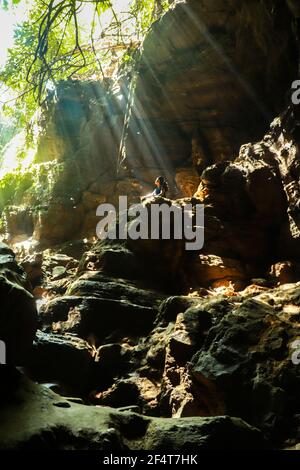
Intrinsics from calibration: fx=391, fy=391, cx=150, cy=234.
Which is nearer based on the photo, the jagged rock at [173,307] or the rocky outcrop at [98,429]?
the rocky outcrop at [98,429]

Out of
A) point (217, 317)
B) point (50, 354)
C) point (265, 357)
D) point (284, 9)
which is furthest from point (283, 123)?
point (50, 354)

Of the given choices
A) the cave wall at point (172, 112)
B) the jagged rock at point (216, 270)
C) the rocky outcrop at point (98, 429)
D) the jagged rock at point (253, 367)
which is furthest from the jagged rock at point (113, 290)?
the cave wall at point (172, 112)

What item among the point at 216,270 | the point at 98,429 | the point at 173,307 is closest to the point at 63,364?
the point at 173,307

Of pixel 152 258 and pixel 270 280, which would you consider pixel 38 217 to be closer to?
pixel 152 258

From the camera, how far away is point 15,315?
5.38 metres

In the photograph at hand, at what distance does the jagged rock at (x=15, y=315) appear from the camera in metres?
5.14

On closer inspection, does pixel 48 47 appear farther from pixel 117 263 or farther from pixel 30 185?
pixel 30 185

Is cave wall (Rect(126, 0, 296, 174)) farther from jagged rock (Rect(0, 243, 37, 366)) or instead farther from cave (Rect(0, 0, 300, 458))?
jagged rock (Rect(0, 243, 37, 366))

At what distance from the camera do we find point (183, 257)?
38.0 ft

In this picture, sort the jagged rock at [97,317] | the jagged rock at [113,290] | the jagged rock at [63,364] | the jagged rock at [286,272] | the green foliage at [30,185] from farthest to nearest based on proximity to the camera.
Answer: the green foliage at [30,185] < the jagged rock at [286,272] < the jagged rock at [113,290] < the jagged rock at [97,317] < the jagged rock at [63,364]

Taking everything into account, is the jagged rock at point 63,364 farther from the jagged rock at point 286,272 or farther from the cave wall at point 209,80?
the cave wall at point 209,80

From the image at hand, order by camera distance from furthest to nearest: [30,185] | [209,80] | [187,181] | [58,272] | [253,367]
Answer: [30,185], [187,181], [209,80], [58,272], [253,367]

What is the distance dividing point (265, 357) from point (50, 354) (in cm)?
396

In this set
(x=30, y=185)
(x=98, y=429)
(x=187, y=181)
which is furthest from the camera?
(x=30, y=185)
